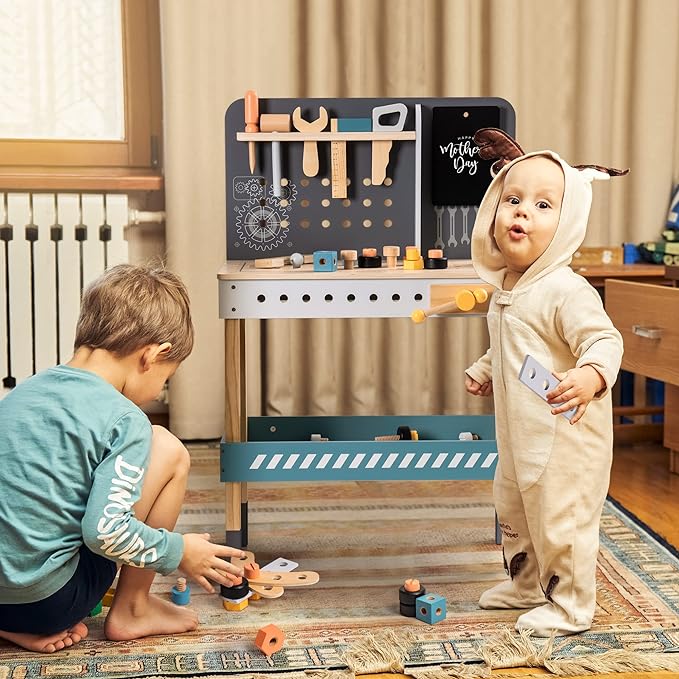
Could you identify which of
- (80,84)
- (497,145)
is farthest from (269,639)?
(80,84)

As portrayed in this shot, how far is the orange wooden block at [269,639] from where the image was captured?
1.63m

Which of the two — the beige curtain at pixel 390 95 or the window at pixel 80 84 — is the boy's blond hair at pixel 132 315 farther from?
the window at pixel 80 84

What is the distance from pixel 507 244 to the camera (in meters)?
1.69

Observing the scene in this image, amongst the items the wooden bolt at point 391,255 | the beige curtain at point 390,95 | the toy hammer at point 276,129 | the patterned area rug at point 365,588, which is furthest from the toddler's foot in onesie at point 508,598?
the beige curtain at point 390,95

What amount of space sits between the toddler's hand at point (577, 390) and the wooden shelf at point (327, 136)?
0.85 metres

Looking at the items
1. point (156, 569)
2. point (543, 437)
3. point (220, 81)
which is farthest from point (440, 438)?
point (220, 81)

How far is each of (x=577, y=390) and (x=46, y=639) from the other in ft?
3.09

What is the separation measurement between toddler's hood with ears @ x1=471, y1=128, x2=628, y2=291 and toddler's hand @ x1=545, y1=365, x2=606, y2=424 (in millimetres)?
239

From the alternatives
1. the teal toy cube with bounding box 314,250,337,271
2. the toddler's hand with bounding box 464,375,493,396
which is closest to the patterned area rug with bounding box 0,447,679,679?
the toddler's hand with bounding box 464,375,493,396

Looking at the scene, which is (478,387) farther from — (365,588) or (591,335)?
(365,588)

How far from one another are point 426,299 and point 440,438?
18.8 inches

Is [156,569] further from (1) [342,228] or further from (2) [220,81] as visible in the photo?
(2) [220,81]

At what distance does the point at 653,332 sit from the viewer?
8.57 feet

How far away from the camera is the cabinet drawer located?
2562mm
